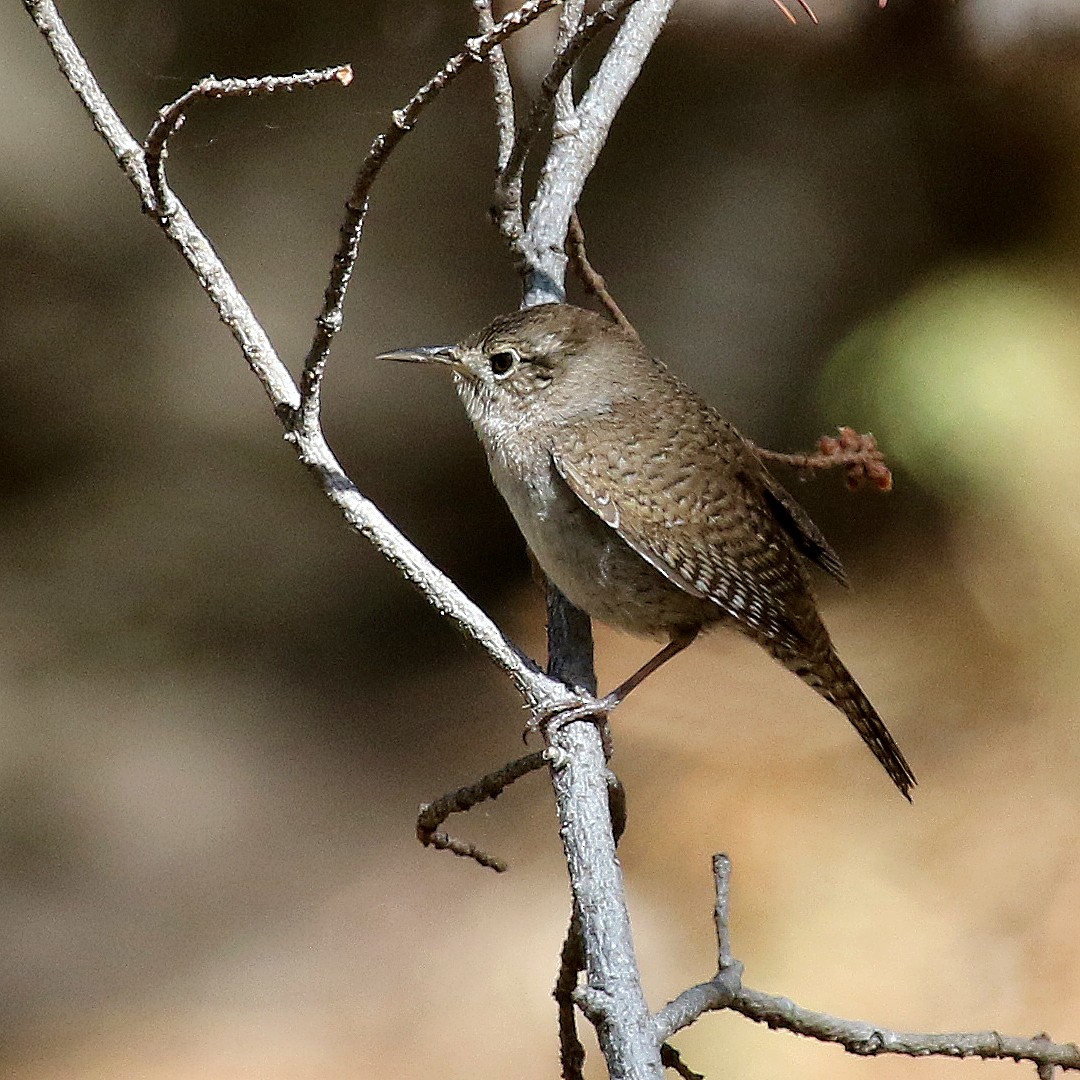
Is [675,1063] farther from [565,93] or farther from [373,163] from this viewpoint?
[565,93]

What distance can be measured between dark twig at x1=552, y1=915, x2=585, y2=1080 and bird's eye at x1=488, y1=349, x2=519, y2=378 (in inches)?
37.3

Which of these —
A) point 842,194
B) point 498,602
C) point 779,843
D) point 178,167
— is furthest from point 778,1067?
point 178,167

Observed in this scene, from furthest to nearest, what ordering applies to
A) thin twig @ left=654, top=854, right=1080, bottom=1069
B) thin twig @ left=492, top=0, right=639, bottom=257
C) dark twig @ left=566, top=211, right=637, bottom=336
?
1. dark twig @ left=566, top=211, right=637, bottom=336
2. thin twig @ left=654, top=854, right=1080, bottom=1069
3. thin twig @ left=492, top=0, right=639, bottom=257

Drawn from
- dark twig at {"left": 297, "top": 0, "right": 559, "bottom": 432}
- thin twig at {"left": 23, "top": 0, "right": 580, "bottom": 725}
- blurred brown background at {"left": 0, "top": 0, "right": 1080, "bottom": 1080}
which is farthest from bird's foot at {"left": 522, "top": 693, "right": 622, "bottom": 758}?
blurred brown background at {"left": 0, "top": 0, "right": 1080, "bottom": 1080}

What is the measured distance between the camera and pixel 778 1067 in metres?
3.07

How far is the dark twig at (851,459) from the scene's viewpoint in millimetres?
2100

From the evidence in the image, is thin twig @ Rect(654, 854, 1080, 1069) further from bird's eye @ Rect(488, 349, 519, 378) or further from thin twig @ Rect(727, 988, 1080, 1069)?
bird's eye @ Rect(488, 349, 519, 378)

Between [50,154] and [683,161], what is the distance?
161 cm

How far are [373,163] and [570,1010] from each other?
1.11 meters

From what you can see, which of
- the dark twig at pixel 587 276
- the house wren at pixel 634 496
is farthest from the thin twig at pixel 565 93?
the house wren at pixel 634 496

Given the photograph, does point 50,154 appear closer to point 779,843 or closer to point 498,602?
point 498,602

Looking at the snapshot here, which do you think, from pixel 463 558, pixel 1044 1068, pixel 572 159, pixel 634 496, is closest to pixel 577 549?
pixel 634 496

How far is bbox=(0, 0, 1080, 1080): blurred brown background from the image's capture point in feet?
11.2

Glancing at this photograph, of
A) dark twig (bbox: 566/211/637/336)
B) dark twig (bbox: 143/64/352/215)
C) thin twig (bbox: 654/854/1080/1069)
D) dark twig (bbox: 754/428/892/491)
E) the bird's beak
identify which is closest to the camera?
dark twig (bbox: 143/64/352/215)
